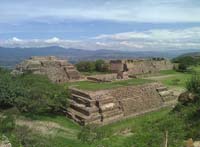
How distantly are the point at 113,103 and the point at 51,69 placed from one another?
14.6m

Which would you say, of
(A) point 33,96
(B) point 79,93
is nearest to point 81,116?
(B) point 79,93

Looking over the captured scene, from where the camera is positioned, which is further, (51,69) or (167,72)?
(167,72)

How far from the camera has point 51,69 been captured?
4559cm

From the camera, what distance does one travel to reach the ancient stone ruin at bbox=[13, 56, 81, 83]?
4447cm

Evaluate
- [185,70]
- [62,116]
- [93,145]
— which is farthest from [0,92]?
[185,70]

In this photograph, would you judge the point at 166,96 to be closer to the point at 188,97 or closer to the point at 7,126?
the point at 188,97

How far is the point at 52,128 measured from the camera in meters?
29.4

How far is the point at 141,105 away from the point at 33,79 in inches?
501

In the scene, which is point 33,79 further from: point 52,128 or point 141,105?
point 141,105

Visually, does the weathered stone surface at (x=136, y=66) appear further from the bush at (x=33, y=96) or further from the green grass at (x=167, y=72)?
the bush at (x=33, y=96)

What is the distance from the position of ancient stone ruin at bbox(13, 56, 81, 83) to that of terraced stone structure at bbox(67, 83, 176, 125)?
9.62 m

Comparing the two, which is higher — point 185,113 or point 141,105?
point 185,113

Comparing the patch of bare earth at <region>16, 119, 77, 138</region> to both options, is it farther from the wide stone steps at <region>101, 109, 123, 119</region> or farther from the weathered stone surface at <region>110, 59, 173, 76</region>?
the weathered stone surface at <region>110, 59, 173, 76</region>

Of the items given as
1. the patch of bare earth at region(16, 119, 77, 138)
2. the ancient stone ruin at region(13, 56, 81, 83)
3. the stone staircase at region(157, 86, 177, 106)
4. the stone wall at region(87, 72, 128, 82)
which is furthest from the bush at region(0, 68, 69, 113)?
the stone staircase at region(157, 86, 177, 106)
